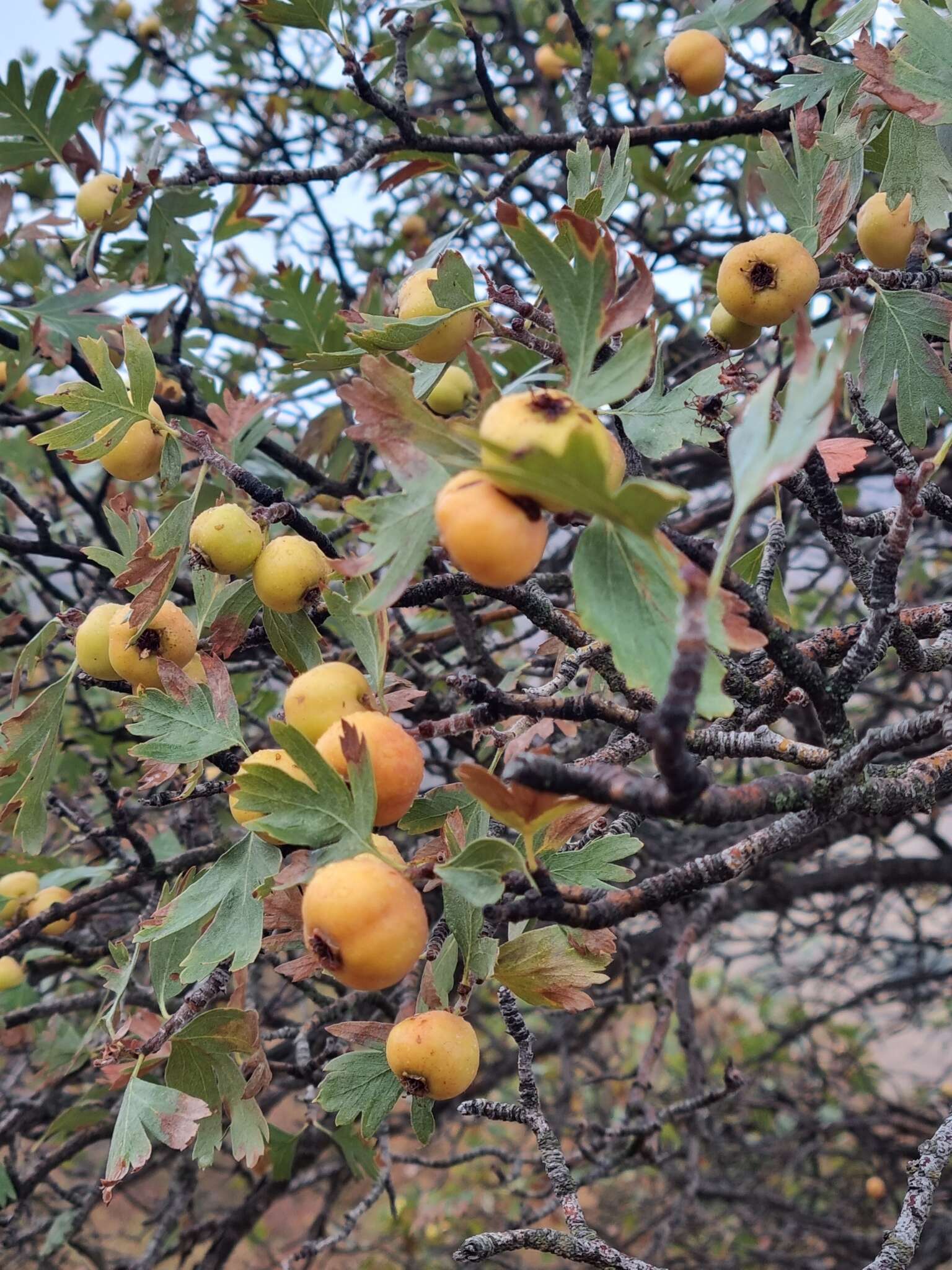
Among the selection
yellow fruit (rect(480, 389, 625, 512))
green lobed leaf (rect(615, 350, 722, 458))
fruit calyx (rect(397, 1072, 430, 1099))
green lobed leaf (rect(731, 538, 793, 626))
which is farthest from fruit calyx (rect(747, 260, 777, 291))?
fruit calyx (rect(397, 1072, 430, 1099))

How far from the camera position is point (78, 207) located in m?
2.57

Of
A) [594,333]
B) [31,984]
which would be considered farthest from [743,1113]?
[594,333]

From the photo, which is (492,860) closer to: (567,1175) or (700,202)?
(567,1175)

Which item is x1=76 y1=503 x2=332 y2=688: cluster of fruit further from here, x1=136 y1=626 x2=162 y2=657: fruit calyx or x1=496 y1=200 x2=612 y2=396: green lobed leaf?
x1=496 y1=200 x2=612 y2=396: green lobed leaf

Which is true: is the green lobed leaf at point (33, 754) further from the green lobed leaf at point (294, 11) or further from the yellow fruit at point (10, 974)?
the green lobed leaf at point (294, 11)

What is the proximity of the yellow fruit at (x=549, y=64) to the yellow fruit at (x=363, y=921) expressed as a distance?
336 centimetres

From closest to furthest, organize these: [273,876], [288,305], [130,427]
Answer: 1. [273,876]
2. [130,427]
3. [288,305]

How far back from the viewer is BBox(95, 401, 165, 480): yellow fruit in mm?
1440

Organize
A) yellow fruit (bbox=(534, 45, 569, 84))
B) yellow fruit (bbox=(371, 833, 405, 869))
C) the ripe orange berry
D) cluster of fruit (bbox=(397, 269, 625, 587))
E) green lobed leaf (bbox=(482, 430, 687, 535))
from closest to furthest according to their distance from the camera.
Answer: green lobed leaf (bbox=(482, 430, 687, 535)) < cluster of fruit (bbox=(397, 269, 625, 587)) < yellow fruit (bbox=(371, 833, 405, 869)) < yellow fruit (bbox=(534, 45, 569, 84)) < the ripe orange berry

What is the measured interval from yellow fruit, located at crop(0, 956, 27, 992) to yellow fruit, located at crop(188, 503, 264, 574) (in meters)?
1.64

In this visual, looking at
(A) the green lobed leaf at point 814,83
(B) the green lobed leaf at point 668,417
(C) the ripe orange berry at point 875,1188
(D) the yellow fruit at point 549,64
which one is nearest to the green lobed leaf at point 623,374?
(B) the green lobed leaf at point 668,417

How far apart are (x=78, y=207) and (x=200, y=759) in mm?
1941

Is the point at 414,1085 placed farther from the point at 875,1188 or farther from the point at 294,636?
the point at 875,1188

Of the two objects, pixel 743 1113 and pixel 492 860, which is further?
pixel 743 1113
